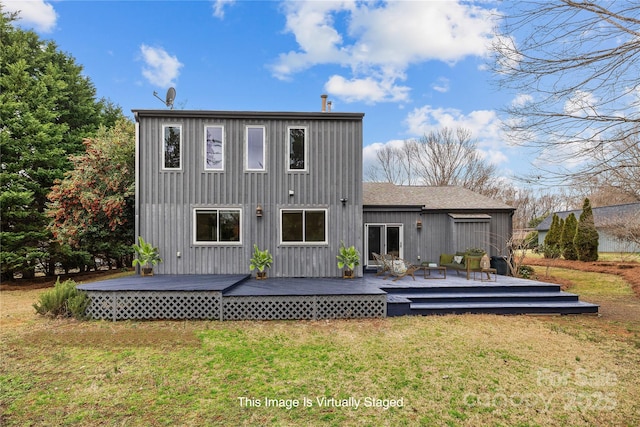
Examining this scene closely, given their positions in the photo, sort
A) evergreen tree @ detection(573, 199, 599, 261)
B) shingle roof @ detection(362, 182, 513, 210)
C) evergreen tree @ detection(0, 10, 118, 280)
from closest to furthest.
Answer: shingle roof @ detection(362, 182, 513, 210)
evergreen tree @ detection(0, 10, 118, 280)
evergreen tree @ detection(573, 199, 599, 261)

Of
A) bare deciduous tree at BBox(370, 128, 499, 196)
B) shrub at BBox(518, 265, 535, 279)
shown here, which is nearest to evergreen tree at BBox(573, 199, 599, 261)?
shrub at BBox(518, 265, 535, 279)

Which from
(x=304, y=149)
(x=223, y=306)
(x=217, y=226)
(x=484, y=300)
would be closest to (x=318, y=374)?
(x=223, y=306)

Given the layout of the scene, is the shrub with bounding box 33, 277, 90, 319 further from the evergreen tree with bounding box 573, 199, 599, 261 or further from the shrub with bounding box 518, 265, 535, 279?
the evergreen tree with bounding box 573, 199, 599, 261

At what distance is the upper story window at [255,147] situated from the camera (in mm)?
9109

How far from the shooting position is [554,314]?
274 inches

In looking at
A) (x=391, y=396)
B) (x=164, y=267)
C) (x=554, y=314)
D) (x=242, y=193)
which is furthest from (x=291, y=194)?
(x=554, y=314)

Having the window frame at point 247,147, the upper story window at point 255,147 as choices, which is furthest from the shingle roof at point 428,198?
the upper story window at point 255,147

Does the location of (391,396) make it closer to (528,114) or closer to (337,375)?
(337,375)

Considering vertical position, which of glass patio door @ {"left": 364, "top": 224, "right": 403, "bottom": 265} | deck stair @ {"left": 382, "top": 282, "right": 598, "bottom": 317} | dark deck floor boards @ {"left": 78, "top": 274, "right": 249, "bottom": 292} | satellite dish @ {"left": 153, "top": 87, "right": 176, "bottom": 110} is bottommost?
deck stair @ {"left": 382, "top": 282, "right": 598, "bottom": 317}

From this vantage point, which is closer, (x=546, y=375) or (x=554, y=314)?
(x=546, y=375)

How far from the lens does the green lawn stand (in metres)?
3.10

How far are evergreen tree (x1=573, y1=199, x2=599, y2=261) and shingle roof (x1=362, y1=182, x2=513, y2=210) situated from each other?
799 centimetres

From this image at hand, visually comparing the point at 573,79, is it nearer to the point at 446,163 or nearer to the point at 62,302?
the point at 62,302

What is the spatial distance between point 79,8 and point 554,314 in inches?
644
